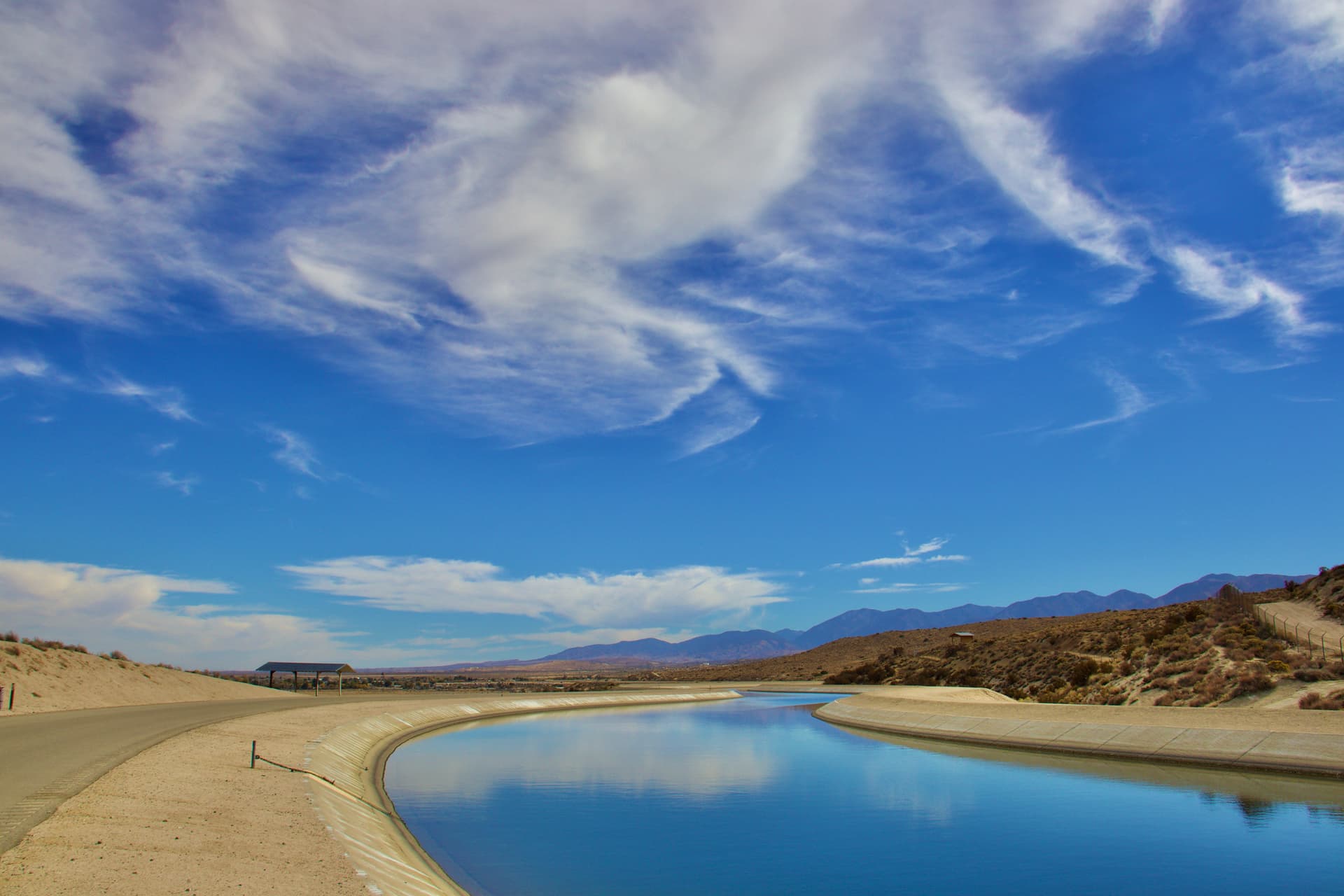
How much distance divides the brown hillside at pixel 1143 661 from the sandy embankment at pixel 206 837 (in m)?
33.9

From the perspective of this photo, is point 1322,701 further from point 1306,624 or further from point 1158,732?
point 1306,624

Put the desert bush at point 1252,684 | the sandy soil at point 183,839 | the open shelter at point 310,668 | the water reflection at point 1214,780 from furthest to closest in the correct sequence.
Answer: the open shelter at point 310,668 → the desert bush at point 1252,684 → the water reflection at point 1214,780 → the sandy soil at point 183,839

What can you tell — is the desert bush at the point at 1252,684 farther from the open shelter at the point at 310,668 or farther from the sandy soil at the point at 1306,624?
the open shelter at the point at 310,668

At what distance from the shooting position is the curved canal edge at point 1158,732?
23594 mm

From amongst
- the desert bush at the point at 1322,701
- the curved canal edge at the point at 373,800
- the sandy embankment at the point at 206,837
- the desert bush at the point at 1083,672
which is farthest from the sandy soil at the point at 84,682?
the desert bush at the point at 1083,672

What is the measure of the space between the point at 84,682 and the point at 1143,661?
52.6m

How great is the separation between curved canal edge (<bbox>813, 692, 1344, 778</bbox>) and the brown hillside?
7.07 meters

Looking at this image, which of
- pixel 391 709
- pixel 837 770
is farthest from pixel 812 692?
pixel 837 770

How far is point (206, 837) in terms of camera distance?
40.0 feet

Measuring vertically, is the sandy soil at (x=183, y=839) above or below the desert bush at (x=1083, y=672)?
below

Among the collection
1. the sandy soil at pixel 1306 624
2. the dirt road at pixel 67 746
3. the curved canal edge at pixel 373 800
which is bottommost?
the curved canal edge at pixel 373 800

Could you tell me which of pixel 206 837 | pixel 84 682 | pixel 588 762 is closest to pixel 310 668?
pixel 84 682

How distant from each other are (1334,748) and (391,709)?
38.5 m

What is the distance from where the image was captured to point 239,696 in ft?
172
